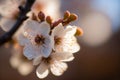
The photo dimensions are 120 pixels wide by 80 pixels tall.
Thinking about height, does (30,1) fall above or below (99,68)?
above

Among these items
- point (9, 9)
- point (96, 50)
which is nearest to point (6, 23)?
point (9, 9)

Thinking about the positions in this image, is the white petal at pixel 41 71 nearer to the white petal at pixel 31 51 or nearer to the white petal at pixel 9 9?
the white petal at pixel 31 51

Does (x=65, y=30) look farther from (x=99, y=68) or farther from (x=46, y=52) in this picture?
(x=99, y=68)

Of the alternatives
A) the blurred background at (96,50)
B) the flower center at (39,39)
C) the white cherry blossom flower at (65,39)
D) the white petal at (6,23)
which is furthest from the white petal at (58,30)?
the blurred background at (96,50)

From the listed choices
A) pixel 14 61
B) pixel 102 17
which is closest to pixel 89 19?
pixel 102 17

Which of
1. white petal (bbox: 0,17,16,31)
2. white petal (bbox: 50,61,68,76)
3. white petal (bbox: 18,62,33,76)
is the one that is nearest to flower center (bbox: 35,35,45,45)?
white petal (bbox: 50,61,68,76)

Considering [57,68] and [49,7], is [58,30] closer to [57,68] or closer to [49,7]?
[57,68]

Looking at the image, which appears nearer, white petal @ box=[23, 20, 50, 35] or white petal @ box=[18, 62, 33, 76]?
white petal @ box=[23, 20, 50, 35]

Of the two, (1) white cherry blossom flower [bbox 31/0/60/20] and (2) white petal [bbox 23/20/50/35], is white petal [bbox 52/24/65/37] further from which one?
(1) white cherry blossom flower [bbox 31/0/60/20]
